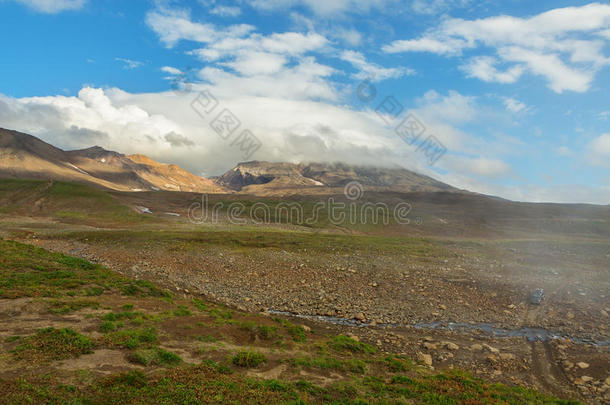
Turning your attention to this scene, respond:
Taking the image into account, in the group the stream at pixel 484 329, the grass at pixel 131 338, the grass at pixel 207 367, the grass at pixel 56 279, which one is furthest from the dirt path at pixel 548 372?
the grass at pixel 56 279

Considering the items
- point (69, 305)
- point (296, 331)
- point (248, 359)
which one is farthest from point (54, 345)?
point (296, 331)

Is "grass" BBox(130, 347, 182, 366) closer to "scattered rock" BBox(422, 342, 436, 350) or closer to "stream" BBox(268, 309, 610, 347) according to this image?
"stream" BBox(268, 309, 610, 347)

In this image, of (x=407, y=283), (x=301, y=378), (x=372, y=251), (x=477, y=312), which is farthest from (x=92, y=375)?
(x=372, y=251)

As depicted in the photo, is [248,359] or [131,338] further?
[131,338]

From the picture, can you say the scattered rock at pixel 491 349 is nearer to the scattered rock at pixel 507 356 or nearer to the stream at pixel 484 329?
the scattered rock at pixel 507 356

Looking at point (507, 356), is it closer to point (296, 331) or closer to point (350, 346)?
point (350, 346)

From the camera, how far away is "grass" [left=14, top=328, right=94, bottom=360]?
14.4 metres

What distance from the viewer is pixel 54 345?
15297 mm

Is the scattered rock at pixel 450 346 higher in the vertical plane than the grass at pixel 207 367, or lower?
lower

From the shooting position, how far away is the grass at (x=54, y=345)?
47.1 feet

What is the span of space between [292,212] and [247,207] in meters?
26.0

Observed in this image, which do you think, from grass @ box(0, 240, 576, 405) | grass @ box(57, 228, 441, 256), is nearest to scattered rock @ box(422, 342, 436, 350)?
grass @ box(0, 240, 576, 405)

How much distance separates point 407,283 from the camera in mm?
38625

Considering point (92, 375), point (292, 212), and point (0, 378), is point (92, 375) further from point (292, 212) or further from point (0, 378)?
point (292, 212)
